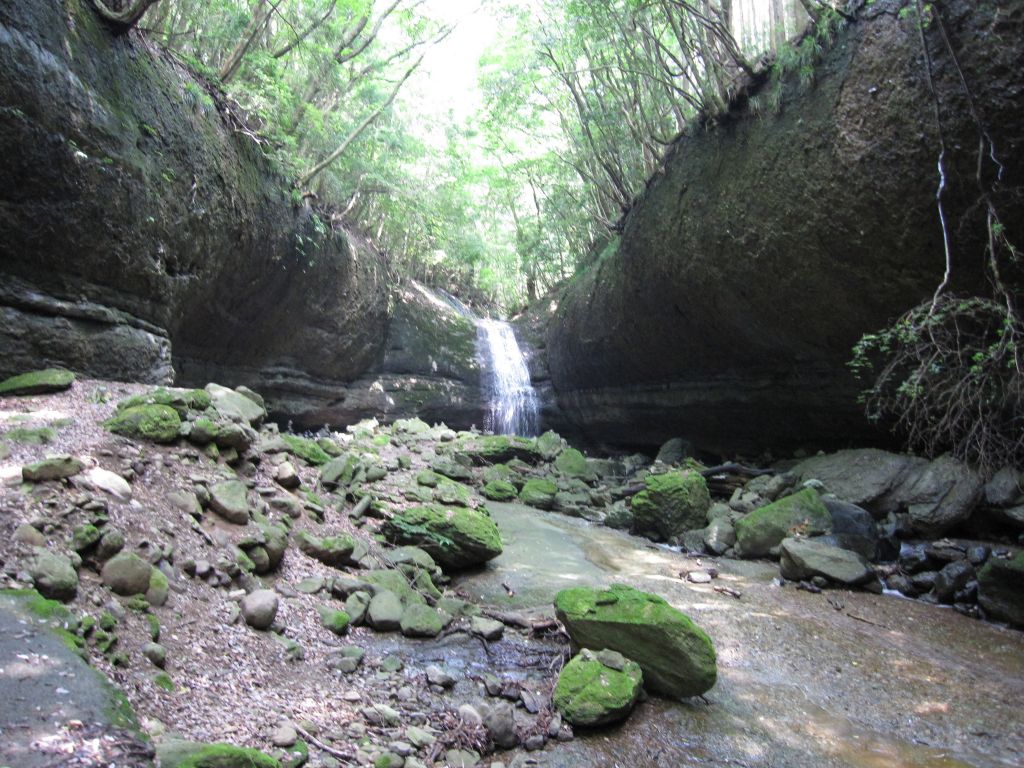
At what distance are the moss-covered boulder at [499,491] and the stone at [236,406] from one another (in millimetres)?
4683

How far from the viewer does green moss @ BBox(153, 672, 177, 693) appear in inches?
105

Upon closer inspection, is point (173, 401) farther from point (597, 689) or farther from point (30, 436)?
point (597, 689)

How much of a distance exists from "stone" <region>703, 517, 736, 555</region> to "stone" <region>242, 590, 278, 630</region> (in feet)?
18.9

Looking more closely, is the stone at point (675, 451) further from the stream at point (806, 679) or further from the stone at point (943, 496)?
the stream at point (806, 679)

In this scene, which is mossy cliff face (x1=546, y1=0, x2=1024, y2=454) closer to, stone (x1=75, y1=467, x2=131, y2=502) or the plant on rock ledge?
the plant on rock ledge

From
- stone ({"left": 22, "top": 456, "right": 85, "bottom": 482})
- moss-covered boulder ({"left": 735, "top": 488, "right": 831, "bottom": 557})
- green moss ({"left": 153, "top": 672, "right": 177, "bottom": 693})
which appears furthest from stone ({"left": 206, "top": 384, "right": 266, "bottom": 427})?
moss-covered boulder ({"left": 735, "top": 488, "right": 831, "bottom": 557})

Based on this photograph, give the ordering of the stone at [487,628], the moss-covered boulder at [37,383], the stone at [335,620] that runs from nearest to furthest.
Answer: the stone at [335,620]
the stone at [487,628]
the moss-covered boulder at [37,383]

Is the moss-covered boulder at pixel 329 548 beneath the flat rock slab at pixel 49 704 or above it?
beneath

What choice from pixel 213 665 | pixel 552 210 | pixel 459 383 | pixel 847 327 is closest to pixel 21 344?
pixel 213 665

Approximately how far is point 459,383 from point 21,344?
465 inches

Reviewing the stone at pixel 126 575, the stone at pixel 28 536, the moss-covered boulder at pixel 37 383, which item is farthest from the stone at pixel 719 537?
the moss-covered boulder at pixel 37 383

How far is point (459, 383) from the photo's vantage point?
17406 millimetres

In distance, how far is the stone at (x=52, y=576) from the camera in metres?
2.81

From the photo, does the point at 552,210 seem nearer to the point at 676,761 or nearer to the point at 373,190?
the point at 373,190
